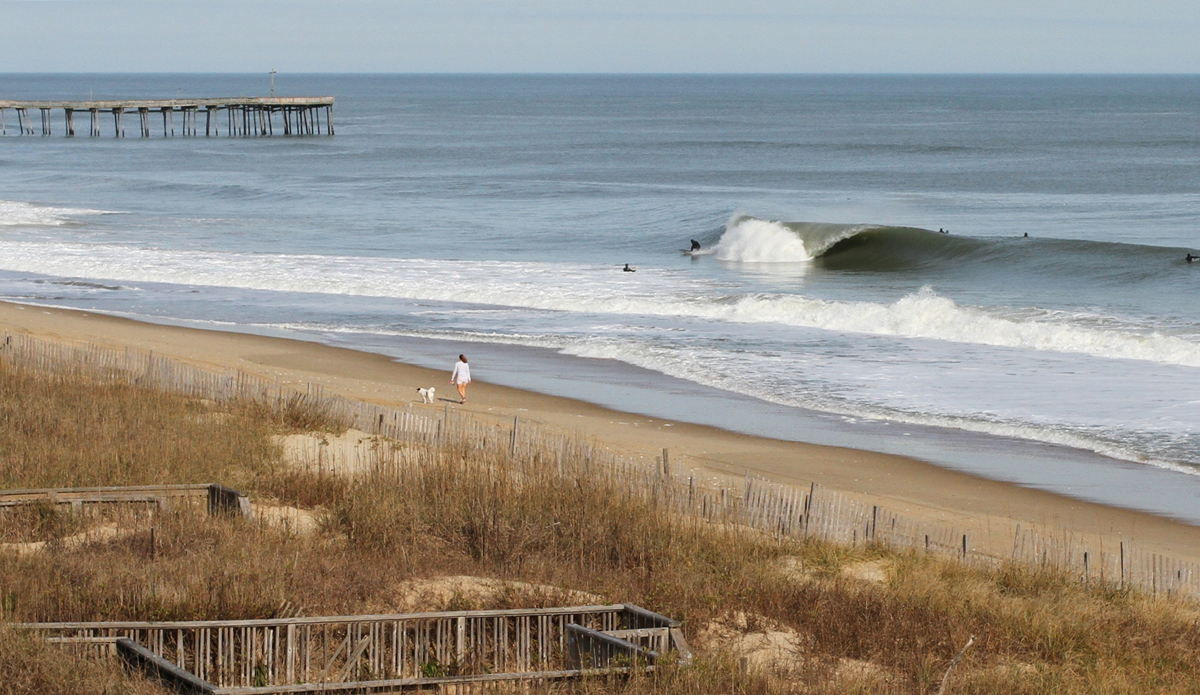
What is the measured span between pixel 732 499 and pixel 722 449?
4757 mm

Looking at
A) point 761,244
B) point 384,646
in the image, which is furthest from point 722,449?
point 761,244

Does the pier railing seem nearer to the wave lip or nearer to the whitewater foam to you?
the wave lip

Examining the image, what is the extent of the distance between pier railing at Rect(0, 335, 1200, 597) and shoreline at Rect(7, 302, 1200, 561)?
439 millimetres

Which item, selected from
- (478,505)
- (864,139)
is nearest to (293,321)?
(478,505)

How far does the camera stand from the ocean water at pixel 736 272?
1836cm

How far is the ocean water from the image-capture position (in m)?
18.4

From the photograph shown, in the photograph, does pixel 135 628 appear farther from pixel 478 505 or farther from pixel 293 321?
pixel 293 321

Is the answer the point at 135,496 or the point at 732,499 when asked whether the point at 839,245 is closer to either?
the point at 732,499

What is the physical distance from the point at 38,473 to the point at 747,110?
138 m

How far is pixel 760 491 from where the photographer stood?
436 inches

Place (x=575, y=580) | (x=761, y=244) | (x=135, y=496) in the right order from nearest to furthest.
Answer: (x=575, y=580) → (x=135, y=496) → (x=761, y=244)


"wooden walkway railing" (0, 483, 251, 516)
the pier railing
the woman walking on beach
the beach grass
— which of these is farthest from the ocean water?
"wooden walkway railing" (0, 483, 251, 516)

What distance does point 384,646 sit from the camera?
24.3ft

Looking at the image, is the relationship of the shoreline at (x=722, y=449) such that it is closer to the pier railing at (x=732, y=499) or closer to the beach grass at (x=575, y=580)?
the pier railing at (x=732, y=499)
